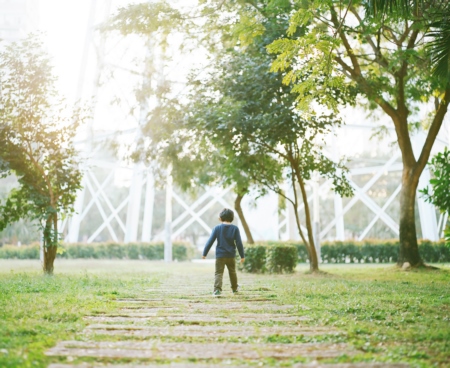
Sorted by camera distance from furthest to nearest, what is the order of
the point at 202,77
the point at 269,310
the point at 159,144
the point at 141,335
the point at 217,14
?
1. the point at 159,144
2. the point at 202,77
3. the point at 217,14
4. the point at 269,310
5. the point at 141,335

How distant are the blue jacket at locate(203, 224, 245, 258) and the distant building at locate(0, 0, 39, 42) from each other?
20.0 meters

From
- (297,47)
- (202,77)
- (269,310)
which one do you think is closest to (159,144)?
(202,77)

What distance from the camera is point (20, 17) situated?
83.6 feet

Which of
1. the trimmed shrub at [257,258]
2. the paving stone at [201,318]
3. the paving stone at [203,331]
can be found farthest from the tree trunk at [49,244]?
the paving stone at [203,331]

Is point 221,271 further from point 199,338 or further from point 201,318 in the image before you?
point 199,338

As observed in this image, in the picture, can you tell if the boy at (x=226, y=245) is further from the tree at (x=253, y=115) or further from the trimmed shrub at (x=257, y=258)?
the trimmed shrub at (x=257, y=258)

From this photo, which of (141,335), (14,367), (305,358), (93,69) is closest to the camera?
(14,367)

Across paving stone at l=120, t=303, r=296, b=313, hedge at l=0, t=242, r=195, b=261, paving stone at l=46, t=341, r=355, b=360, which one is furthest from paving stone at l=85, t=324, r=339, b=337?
hedge at l=0, t=242, r=195, b=261

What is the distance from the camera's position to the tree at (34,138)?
1259cm

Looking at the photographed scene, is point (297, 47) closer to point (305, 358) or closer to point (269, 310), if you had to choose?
point (269, 310)

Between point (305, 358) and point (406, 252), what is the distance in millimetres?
11995

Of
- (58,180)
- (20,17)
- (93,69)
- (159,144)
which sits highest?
(20,17)

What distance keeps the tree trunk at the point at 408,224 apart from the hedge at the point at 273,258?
3219 millimetres

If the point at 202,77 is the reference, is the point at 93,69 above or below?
above
